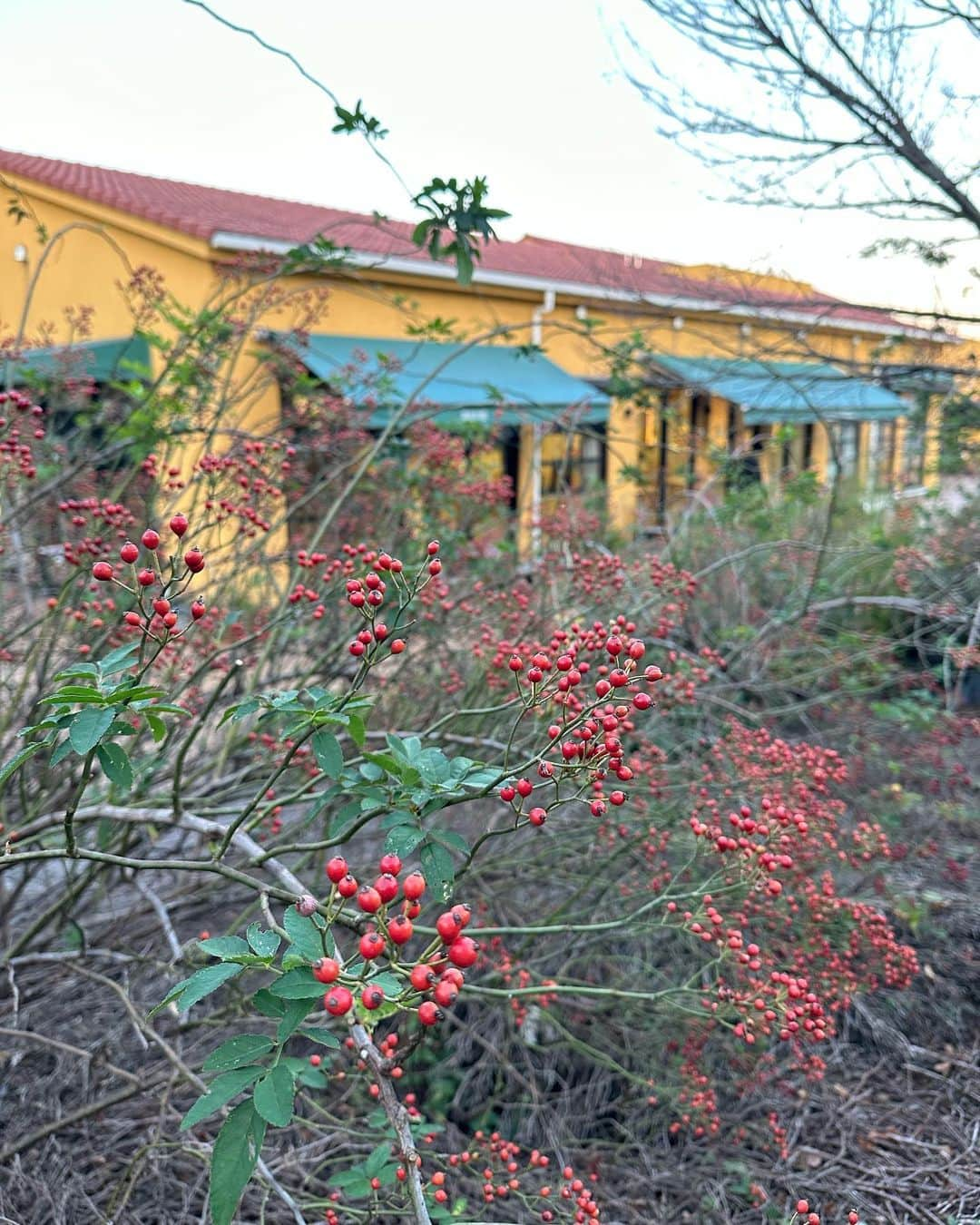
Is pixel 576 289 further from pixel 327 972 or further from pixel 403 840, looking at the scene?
pixel 327 972

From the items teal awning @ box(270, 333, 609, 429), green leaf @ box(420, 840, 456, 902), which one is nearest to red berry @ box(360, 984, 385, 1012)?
green leaf @ box(420, 840, 456, 902)

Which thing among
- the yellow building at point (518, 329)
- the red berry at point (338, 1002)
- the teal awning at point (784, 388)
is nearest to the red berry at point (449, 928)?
the red berry at point (338, 1002)

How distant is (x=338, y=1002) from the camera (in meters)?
0.93

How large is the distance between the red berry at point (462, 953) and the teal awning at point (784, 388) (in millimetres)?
3380

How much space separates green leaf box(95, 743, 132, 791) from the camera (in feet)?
4.37

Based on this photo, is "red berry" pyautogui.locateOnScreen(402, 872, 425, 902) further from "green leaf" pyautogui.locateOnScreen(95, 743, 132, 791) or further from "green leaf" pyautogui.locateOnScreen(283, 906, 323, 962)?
"green leaf" pyautogui.locateOnScreen(95, 743, 132, 791)

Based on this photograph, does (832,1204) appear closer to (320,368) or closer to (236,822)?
(236,822)

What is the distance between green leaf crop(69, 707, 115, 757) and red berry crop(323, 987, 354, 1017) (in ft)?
1.65

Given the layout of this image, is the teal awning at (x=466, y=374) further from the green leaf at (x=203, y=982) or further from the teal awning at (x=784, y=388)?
the green leaf at (x=203, y=982)

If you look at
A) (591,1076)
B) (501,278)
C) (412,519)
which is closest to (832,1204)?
(591,1076)

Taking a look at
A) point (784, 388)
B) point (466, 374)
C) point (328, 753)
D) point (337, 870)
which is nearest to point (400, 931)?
point (337, 870)

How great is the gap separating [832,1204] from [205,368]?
3865 mm

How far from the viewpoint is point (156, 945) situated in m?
3.28

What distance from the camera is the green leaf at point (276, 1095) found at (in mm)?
995
